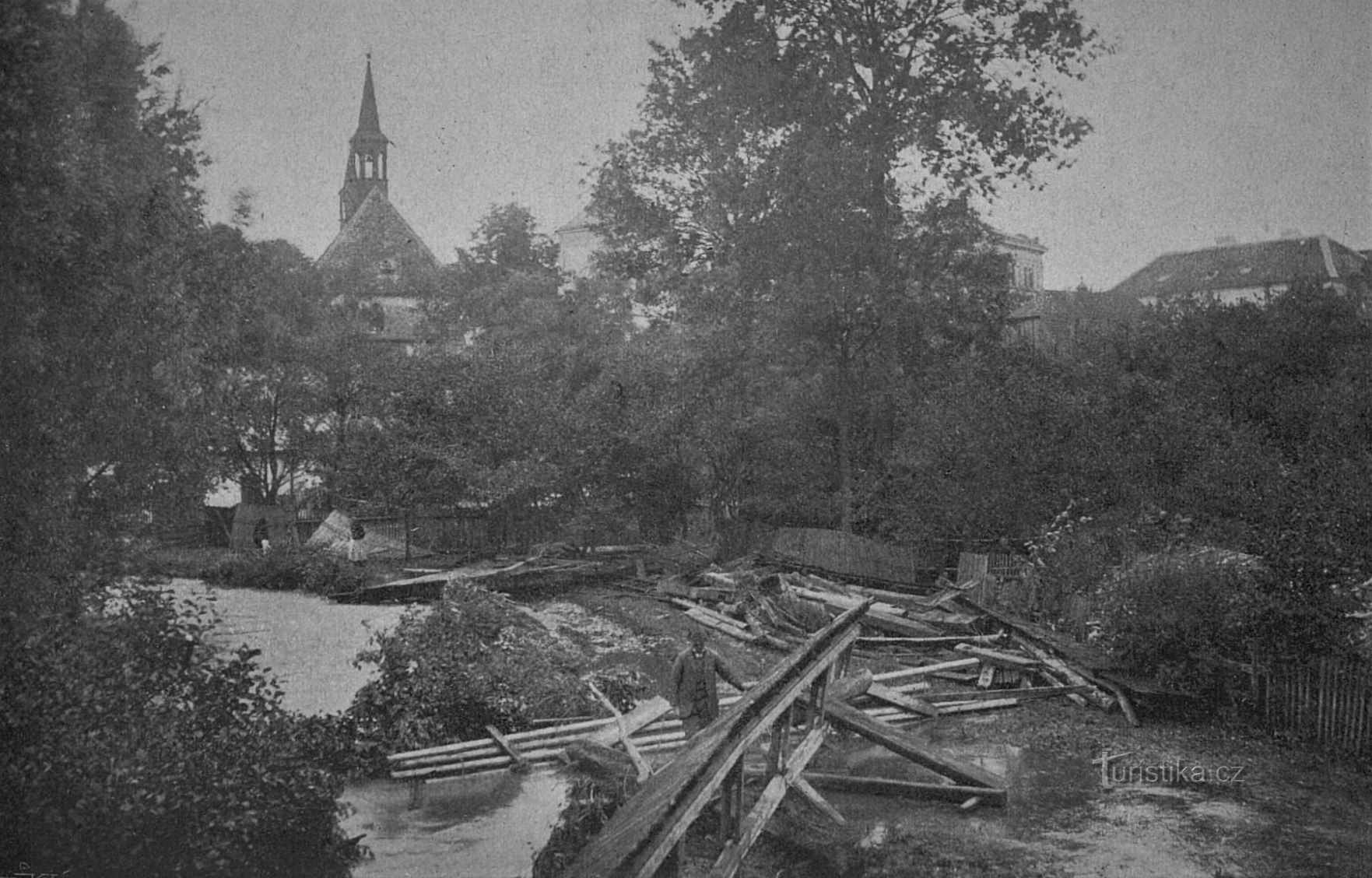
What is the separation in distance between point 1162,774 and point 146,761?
1039 cm

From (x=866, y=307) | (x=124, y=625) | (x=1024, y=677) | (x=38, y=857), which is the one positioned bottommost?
(x=1024, y=677)

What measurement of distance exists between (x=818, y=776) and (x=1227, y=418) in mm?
19992

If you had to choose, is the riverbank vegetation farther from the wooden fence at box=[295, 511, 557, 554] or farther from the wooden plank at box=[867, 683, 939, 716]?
the wooden plank at box=[867, 683, 939, 716]

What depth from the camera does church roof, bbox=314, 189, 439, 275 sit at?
5344 cm

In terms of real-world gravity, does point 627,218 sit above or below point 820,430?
above

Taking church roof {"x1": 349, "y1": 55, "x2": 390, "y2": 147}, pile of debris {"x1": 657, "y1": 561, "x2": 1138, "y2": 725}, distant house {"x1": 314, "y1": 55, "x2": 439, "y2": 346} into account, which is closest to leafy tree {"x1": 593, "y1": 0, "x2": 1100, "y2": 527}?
pile of debris {"x1": 657, "y1": 561, "x2": 1138, "y2": 725}

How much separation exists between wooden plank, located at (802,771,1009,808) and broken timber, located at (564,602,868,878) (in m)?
1.63

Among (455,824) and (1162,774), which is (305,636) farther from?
(1162,774)

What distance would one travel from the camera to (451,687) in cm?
1290

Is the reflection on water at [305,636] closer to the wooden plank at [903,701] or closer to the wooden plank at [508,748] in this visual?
the wooden plank at [508,748]

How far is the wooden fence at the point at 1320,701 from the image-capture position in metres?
11.7

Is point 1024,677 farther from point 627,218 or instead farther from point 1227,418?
point 627,218

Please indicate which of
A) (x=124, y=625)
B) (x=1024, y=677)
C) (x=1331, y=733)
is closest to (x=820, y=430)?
(x=1024, y=677)

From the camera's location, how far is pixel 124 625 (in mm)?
8195
